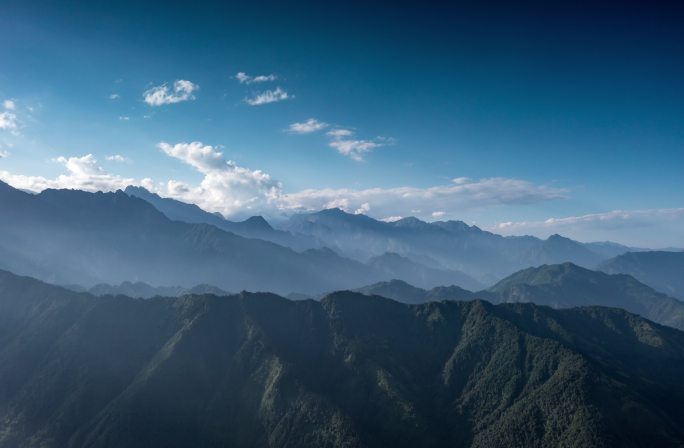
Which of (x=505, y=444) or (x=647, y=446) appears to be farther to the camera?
(x=505, y=444)

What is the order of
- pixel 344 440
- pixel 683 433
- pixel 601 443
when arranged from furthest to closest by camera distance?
pixel 344 440 → pixel 683 433 → pixel 601 443

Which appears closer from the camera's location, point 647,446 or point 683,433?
point 647,446

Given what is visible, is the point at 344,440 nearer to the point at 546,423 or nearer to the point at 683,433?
the point at 546,423

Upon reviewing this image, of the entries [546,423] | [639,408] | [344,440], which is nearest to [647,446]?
[639,408]

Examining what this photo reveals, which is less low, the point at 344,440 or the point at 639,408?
the point at 639,408

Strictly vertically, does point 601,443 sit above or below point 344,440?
above

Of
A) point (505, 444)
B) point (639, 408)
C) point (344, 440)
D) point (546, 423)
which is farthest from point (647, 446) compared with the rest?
point (344, 440)

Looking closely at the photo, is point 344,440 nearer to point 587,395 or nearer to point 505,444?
point 505,444

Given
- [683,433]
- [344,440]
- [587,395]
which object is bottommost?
[344,440]

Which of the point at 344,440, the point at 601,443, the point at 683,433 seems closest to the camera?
the point at 601,443
